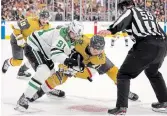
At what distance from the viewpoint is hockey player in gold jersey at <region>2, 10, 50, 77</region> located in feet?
17.9

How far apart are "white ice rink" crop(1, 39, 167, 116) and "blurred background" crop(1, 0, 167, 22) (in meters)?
5.38

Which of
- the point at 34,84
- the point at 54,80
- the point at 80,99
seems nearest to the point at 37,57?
the point at 54,80

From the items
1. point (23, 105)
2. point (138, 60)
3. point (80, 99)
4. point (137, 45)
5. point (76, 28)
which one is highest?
point (76, 28)

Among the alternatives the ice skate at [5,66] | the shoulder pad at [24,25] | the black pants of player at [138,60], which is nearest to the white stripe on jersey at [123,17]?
the black pants of player at [138,60]

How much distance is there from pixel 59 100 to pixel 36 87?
2.39 feet

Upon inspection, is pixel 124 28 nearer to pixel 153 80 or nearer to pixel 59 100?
pixel 153 80

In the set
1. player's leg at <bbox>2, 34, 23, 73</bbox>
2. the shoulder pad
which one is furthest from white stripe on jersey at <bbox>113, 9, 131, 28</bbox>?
player's leg at <bbox>2, 34, 23, 73</bbox>

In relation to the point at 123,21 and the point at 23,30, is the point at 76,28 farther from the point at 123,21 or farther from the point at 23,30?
the point at 23,30

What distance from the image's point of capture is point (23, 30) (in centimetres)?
566

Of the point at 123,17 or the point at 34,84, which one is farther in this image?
the point at 34,84

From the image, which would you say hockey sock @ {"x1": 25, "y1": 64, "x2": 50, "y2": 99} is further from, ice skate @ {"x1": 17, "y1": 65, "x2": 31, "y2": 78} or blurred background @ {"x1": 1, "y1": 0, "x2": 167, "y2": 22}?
blurred background @ {"x1": 1, "y1": 0, "x2": 167, "y2": 22}

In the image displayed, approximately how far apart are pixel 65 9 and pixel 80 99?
24.1 feet

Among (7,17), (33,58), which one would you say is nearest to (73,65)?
(33,58)

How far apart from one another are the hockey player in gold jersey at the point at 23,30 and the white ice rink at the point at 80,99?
187 millimetres
